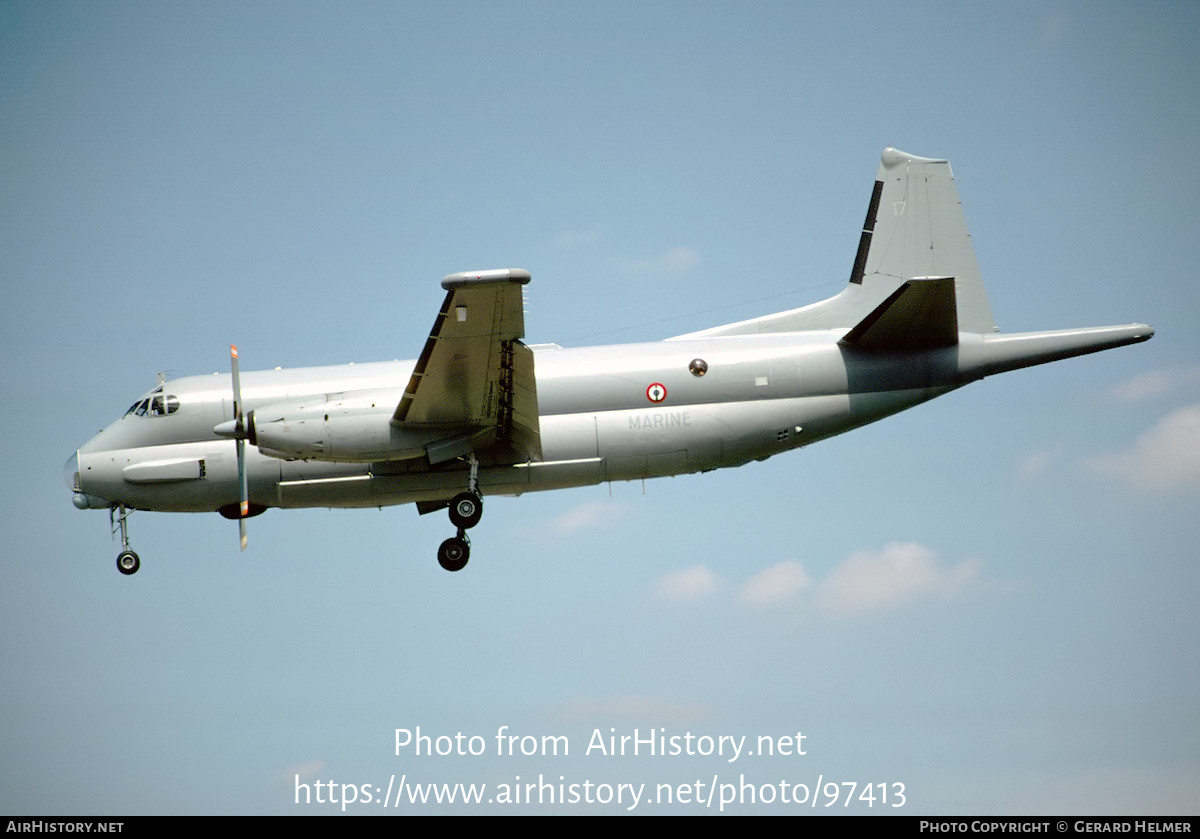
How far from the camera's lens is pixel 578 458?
27078 mm

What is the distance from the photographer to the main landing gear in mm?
26750

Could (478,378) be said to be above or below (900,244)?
below

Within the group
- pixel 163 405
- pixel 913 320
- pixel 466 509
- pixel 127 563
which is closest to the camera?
pixel 466 509

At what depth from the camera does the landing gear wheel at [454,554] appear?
88.5 ft

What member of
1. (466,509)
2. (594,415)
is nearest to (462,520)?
(466,509)

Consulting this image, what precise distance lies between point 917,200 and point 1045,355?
16.7ft

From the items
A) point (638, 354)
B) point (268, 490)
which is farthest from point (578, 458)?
point (268, 490)

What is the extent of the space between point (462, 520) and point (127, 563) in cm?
751

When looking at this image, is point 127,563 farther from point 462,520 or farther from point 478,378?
point 478,378

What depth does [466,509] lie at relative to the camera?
2675 centimetres

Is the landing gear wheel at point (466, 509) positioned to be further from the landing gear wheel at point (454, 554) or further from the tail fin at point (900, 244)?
the tail fin at point (900, 244)

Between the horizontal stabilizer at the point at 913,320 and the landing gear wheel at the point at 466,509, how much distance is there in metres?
8.48

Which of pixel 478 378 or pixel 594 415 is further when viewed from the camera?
pixel 594 415

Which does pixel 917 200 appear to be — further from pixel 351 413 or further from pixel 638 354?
pixel 351 413
